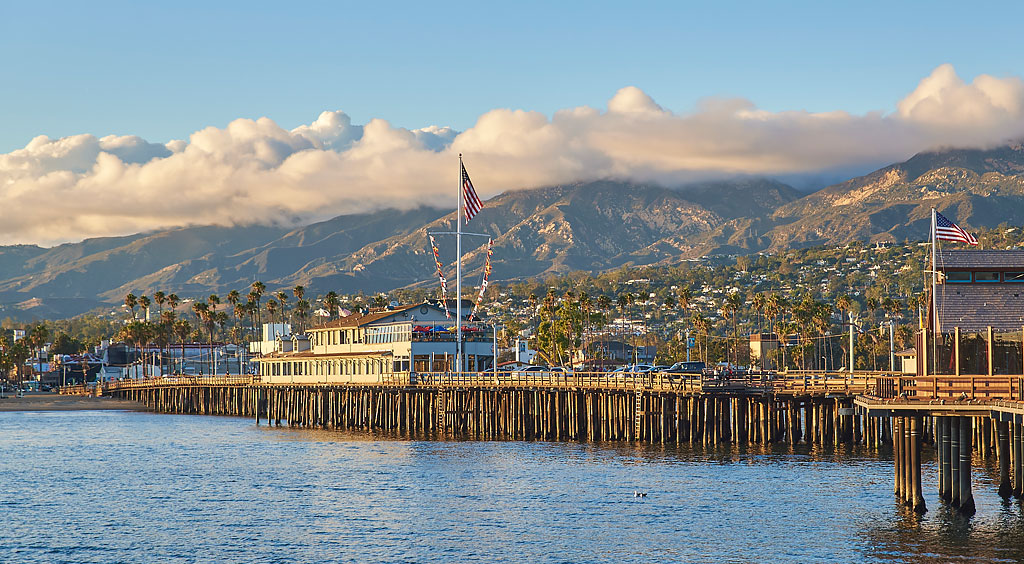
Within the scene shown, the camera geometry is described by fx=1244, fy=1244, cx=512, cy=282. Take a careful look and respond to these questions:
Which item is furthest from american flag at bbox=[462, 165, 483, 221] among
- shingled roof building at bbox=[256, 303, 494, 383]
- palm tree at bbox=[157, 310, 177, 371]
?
palm tree at bbox=[157, 310, 177, 371]

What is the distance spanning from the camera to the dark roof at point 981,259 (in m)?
47.1

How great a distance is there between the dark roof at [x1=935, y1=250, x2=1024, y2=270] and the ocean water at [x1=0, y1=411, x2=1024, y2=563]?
28.4 ft

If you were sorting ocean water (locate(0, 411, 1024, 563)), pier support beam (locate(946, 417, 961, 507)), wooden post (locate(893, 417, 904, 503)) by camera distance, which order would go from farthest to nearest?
1. wooden post (locate(893, 417, 904, 503))
2. ocean water (locate(0, 411, 1024, 563))
3. pier support beam (locate(946, 417, 961, 507))

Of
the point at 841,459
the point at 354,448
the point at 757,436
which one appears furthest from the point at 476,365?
the point at 841,459

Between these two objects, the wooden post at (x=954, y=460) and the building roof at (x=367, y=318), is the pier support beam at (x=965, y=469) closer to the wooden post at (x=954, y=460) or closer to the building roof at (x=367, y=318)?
the wooden post at (x=954, y=460)

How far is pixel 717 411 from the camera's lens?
6950cm

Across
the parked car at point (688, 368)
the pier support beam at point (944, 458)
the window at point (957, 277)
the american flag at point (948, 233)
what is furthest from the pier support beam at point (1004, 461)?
the parked car at point (688, 368)

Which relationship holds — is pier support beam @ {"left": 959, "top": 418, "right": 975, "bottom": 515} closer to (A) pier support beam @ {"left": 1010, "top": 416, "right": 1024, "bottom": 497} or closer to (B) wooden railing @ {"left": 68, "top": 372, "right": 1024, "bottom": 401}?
(B) wooden railing @ {"left": 68, "top": 372, "right": 1024, "bottom": 401}

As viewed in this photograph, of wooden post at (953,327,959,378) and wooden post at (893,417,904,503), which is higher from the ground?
wooden post at (953,327,959,378)

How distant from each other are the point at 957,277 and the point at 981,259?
1.23m

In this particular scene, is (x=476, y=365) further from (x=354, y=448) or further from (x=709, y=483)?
(x=709, y=483)

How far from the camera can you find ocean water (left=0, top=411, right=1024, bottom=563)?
132 ft

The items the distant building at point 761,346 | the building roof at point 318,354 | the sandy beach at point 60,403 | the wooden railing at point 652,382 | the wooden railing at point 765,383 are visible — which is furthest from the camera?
the sandy beach at point 60,403

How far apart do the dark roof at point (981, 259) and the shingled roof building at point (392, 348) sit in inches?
1898
